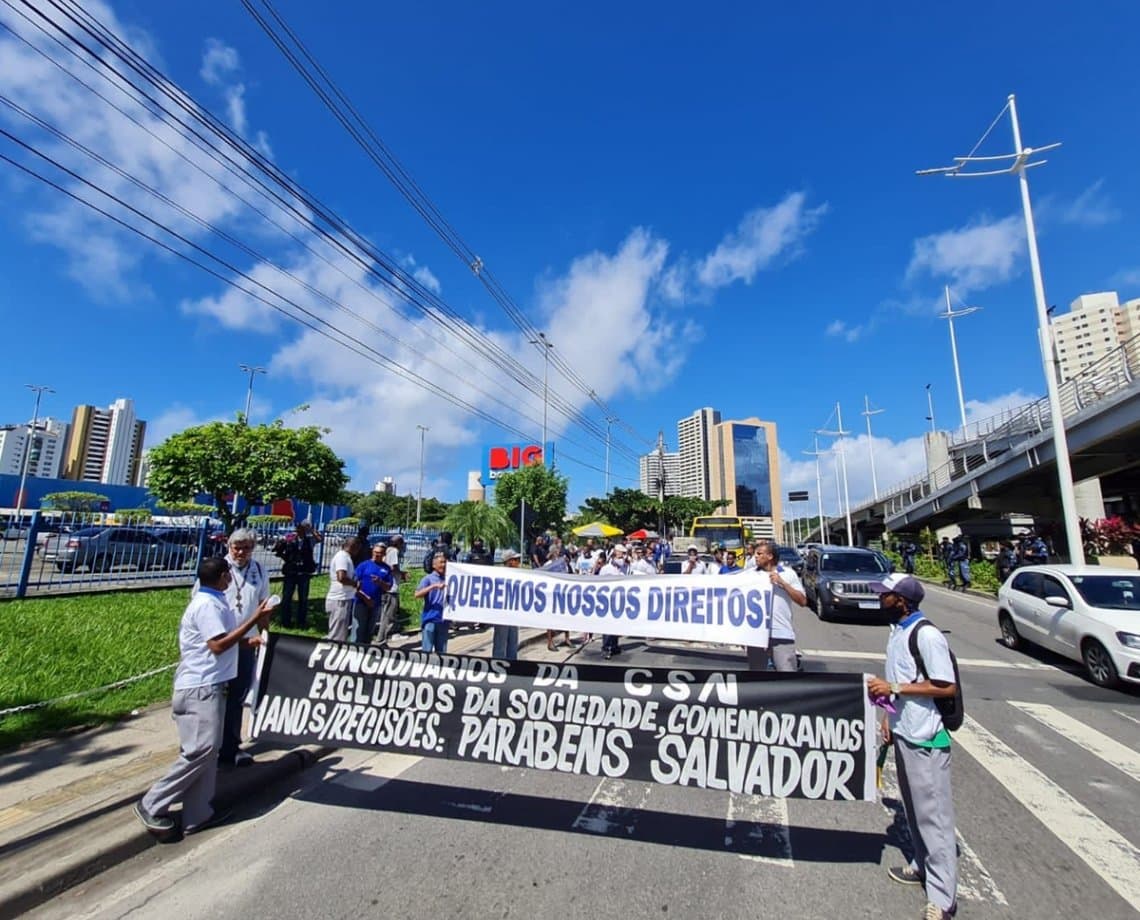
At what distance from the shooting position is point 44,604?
347 inches

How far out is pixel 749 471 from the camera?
371 ft

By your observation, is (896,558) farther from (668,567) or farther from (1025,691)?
(1025,691)

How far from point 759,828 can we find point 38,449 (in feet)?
400

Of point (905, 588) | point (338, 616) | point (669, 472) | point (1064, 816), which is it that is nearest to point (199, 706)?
point (338, 616)

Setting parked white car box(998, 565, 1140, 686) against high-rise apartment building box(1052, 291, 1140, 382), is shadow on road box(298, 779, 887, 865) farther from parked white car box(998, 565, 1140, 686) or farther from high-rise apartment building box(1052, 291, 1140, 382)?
high-rise apartment building box(1052, 291, 1140, 382)

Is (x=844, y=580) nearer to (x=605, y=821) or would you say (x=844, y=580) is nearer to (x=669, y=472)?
(x=605, y=821)

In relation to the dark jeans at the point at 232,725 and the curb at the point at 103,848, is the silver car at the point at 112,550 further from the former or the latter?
the curb at the point at 103,848

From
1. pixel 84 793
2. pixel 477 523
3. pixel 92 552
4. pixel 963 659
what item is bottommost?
pixel 84 793

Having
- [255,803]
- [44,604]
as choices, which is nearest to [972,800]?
[255,803]

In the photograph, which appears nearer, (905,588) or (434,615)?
(905,588)

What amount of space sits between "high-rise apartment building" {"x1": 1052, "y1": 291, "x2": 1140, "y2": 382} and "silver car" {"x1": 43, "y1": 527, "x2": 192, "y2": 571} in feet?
164

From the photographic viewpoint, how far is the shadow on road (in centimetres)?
373

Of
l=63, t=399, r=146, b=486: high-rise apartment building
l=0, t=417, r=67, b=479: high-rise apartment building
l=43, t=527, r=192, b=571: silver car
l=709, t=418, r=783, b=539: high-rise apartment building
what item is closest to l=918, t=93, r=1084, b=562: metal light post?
l=43, t=527, r=192, b=571: silver car

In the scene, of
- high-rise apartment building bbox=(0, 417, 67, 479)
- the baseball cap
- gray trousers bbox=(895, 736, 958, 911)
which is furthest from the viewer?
high-rise apartment building bbox=(0, 417, 67, 479)
